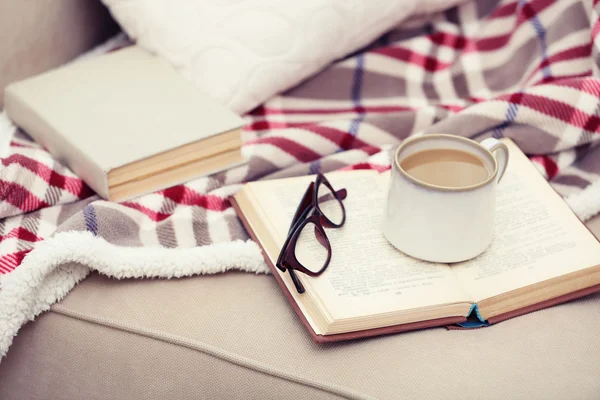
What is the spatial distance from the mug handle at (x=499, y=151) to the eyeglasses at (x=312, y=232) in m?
0.16

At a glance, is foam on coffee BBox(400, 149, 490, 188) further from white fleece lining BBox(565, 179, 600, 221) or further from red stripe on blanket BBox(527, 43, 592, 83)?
red stripe on blanket BBox(527, 43, 592, 83)

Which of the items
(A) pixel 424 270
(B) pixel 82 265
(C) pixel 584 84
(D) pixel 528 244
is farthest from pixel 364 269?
(C) pixel 584 84

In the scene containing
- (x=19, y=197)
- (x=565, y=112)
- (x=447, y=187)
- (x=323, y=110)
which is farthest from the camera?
(x=323, y=110)

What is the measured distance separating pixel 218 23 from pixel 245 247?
0.33 m

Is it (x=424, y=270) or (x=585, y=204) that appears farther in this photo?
(x=585, y=204)

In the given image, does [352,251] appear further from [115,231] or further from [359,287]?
[115,231]

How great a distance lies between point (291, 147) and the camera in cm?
82

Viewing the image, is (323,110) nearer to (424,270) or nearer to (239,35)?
(239,35)

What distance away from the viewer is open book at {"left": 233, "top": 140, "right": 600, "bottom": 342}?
1.97 feet

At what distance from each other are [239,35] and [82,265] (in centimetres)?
36

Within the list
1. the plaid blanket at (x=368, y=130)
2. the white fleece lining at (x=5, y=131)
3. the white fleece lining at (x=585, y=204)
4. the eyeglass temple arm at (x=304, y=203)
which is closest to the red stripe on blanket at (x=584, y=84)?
the plaid blanket at (x=368, y=130)

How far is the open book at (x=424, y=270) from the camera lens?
0.60 metres

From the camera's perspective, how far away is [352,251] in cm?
65

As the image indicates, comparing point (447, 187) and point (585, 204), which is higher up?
point (447, 187)
